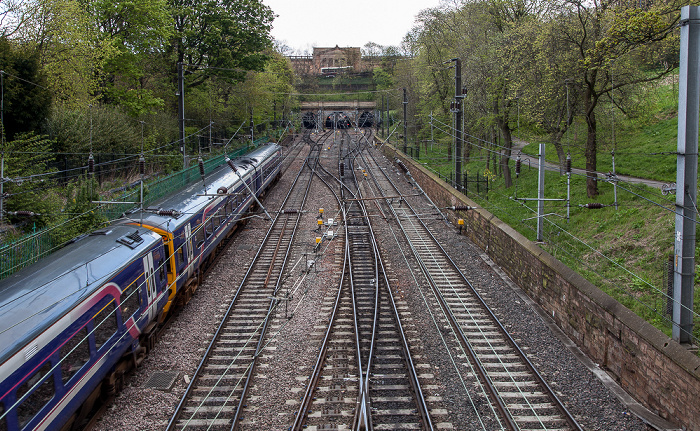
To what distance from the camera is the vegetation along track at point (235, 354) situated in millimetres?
8117

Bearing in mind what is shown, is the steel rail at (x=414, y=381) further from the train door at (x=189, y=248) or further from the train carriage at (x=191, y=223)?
the train door at (x=189, y=248)

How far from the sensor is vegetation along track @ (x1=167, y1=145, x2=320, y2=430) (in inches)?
320

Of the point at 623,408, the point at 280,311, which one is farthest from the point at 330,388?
the point at 623,408

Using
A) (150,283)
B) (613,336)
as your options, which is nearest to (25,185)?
(150,283)

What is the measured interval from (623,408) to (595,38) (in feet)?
43.7

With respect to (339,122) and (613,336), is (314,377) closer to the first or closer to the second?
(613,336)

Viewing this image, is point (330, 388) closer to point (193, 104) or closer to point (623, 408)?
point (623, 408)

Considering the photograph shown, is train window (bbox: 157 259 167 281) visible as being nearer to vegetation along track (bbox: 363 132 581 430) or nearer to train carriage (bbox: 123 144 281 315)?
train carriage (bbox: 123 144 281 315)

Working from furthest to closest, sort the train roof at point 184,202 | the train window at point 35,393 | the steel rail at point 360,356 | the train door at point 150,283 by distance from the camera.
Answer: the train roof at point 184,202 → the train door at point 150,283 → the steel rail at point 360,356 → the train window at point 35,393

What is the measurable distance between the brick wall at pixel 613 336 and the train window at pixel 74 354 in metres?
9.10

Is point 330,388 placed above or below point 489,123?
below

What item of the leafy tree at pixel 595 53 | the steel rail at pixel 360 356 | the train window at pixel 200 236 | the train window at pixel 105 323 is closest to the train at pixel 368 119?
the steel rail at pixel 360 356

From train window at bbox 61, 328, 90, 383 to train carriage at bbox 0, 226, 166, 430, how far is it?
0.05 feet

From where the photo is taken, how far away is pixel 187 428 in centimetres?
781
